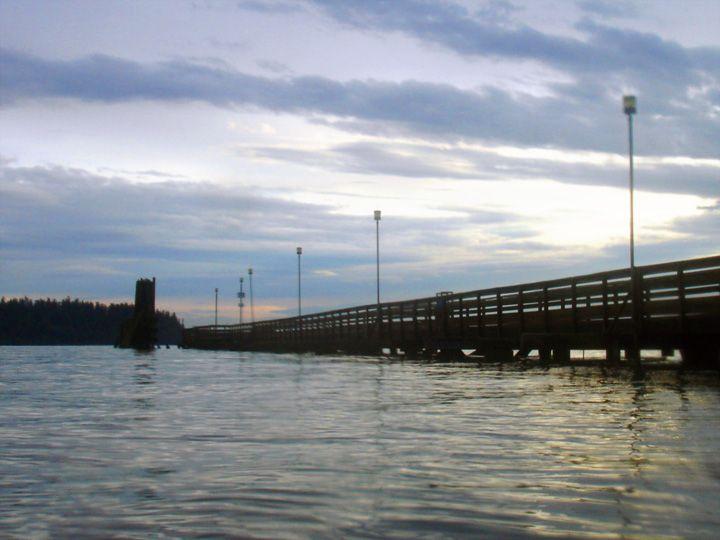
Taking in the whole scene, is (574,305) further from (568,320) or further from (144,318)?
(144,318)

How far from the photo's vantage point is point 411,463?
6227 mm

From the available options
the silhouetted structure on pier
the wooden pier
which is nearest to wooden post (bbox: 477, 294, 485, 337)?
the wooden pier

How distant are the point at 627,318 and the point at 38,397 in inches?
501

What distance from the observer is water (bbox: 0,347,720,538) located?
444 centimetres

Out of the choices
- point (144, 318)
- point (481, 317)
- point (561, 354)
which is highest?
point (144, 318)

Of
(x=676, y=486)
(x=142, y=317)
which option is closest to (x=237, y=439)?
(x=676, y=486)

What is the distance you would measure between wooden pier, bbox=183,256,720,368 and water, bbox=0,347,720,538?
647 centimetres

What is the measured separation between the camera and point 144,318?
71.9 metres

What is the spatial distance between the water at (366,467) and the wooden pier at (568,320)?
6471mm

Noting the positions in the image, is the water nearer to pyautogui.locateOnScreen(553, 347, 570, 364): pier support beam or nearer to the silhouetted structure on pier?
pyautogui.locateOnScreen(553, 347, 570, 364): pier support beam

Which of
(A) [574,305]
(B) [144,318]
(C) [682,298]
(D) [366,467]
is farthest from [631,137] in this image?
(B) [144,318]

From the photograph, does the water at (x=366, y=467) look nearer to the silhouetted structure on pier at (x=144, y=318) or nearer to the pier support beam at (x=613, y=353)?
the pier support beam at (x=613, y=353)

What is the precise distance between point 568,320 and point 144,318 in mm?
53195

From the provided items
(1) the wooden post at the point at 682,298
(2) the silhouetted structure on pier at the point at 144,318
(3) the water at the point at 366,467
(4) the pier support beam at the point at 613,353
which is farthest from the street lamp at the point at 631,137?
(2) the silhouetted structure on pier at the point at 144,318
